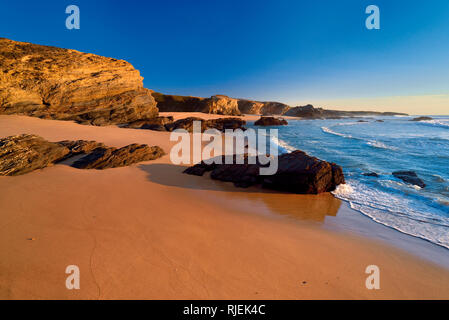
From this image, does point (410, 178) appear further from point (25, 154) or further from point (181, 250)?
point (25, 154)

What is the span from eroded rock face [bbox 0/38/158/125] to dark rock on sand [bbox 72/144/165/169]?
12.3 metres

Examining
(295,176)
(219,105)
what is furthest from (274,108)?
(295,176)

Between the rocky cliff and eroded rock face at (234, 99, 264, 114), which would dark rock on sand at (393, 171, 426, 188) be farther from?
eroded rock face at (234, 99, 264, 114)

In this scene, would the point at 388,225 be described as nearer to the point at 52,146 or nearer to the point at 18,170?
the point at 18,170

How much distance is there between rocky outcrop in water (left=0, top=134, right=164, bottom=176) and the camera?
20.4 feet

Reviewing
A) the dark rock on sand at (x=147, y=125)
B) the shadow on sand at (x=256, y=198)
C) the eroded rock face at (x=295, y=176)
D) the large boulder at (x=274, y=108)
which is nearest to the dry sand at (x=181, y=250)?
the shadow on sand at (x=256, y=198)

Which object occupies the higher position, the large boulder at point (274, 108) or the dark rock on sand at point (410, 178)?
the large boulder at point (274, 108)

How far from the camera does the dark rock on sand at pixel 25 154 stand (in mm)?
6047

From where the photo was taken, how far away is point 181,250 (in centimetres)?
307

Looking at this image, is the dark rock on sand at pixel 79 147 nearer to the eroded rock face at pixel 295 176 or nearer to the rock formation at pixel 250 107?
the eroded rock face at pixel 295 176

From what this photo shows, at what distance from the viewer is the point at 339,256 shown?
327cm

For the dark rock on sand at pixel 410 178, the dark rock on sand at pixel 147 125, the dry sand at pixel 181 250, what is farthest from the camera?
the dark rock on sand at pixel 147 125

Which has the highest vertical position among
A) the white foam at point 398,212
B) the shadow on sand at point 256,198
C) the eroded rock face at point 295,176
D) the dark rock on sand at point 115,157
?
the dark rock on sand at point 115,157

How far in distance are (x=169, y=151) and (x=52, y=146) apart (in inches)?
195
